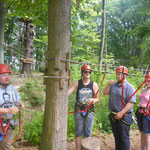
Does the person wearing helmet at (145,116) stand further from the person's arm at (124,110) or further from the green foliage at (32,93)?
the green foliage at (32,93)

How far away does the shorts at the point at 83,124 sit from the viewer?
9.37 feet

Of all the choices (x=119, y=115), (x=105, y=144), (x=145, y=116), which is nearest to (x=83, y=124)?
(x=119, y=115)

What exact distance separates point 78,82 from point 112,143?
2364 millimetres

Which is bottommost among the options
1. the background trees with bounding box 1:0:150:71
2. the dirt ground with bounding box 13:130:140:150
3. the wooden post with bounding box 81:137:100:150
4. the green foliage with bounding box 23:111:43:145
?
the dirt ground with bounding box 13:130:140:150

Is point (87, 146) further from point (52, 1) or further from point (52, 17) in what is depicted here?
point (52, 1)

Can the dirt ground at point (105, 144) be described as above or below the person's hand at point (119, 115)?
below

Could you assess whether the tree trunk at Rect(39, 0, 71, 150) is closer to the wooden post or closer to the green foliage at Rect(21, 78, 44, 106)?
the wooden post

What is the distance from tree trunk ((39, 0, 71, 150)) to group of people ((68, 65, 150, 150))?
1.73 ft

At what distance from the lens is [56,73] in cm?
232

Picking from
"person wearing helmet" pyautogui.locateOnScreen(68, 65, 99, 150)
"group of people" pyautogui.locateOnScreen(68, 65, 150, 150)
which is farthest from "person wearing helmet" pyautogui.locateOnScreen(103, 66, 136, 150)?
"person wearing helmet" pyautogui.locateOnScreen(68, 65, 99, 150)

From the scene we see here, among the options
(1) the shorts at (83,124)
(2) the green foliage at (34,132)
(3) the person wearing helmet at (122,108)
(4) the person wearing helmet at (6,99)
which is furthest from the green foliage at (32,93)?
(3) the person wearing helmet at (122,108)

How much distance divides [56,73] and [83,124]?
1319 millimetres

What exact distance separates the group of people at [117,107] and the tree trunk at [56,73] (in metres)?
0.53

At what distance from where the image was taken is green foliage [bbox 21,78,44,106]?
6071mm
